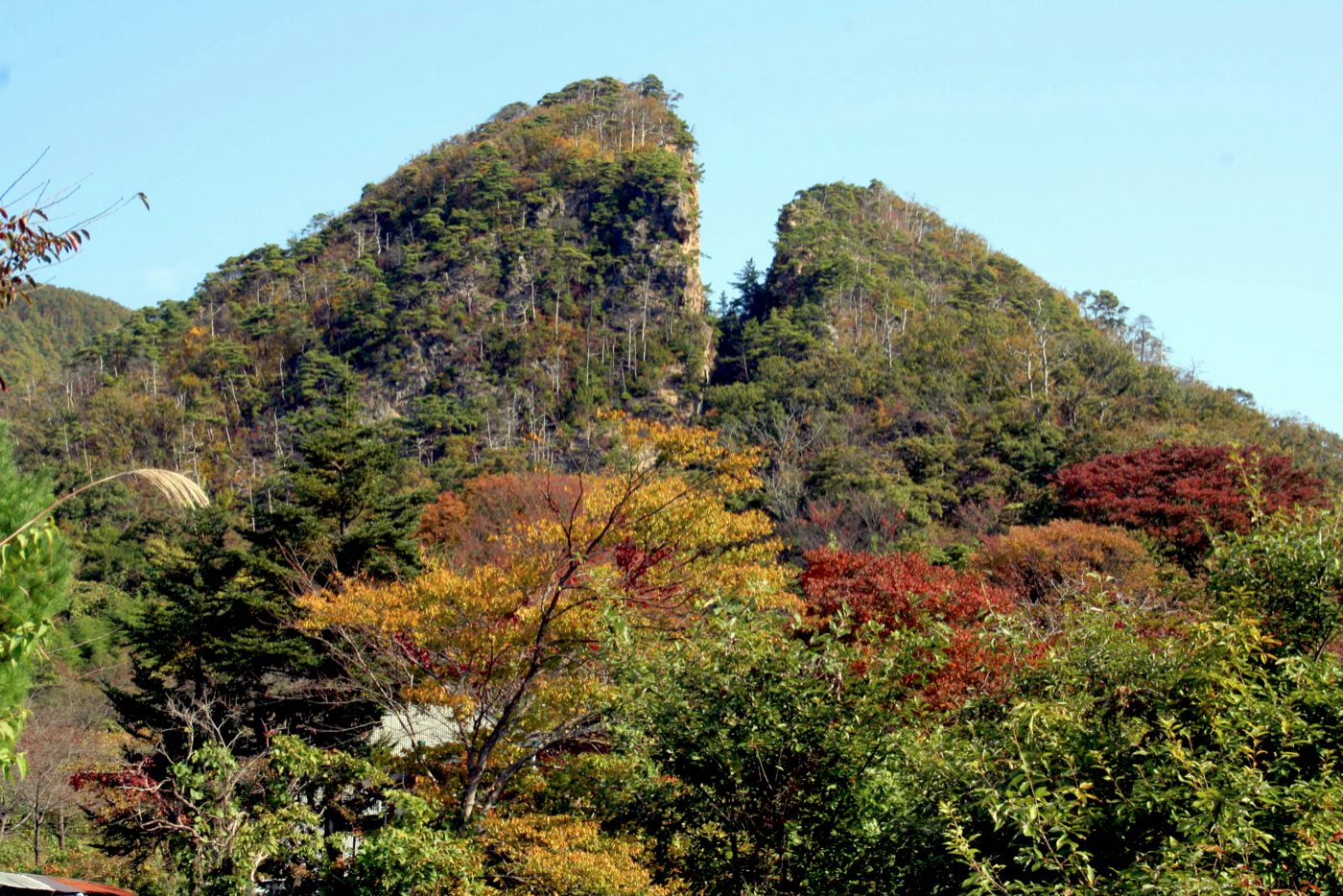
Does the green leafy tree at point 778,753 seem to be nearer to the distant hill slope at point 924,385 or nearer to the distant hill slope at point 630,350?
the distant hill slope at point 924,385

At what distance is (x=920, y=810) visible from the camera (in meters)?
5.59

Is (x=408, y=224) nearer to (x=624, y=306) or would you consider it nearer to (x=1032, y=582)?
(x=624, y=306)

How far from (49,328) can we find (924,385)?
80096 millimetres

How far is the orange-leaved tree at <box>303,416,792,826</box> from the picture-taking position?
10.8 m

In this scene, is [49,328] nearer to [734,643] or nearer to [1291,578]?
[734,643]

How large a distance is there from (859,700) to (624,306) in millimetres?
63649

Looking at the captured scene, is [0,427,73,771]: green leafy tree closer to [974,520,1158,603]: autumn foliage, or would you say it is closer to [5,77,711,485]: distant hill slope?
[974,520,1158,603]: autumn foliage

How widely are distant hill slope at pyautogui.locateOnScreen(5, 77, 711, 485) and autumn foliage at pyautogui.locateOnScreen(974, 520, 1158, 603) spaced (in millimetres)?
31294

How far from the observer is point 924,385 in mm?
48438

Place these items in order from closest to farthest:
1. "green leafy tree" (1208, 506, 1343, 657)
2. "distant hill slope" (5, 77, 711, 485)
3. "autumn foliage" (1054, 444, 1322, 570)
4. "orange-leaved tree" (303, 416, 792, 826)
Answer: "green leafy tree" (1208, 506, 1343, 657) → "orange-leaved tree" (303, 416, 792, 826) → "autumn foliage" (1054, 444, 1322, 570) → "distant hill slope" (5, 77, 711, 485)

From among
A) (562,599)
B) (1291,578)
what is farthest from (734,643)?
(562,599)

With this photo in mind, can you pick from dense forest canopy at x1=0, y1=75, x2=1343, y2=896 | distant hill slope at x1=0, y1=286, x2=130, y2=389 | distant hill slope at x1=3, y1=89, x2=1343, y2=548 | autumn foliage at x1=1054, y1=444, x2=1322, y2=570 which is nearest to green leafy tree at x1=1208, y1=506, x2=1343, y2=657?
dense forest canopy at x1=0, y1=75, x2=1343, y2=896

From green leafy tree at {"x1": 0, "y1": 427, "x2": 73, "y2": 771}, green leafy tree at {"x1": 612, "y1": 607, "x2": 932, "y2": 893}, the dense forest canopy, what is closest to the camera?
the dense forest canopy

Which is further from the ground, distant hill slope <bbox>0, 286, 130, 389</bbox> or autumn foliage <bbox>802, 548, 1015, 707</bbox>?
distant hill slope <bbox>0, 286, 130, 389</bbox>
